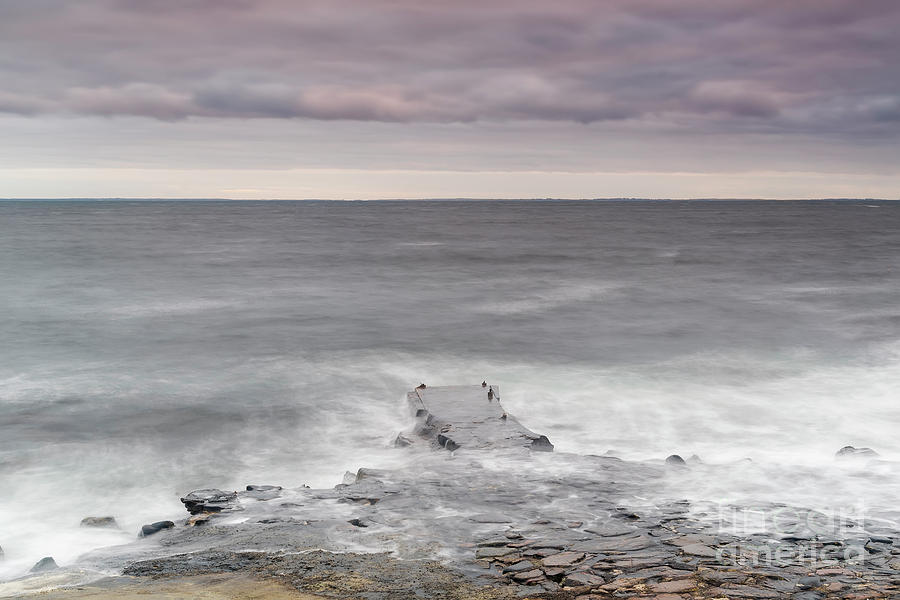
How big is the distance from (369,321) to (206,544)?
68.3 ft

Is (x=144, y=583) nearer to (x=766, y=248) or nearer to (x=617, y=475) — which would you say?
(x=617, y=475)

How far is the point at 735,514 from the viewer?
367 inches

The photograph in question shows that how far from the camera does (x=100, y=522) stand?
10523 millimetres

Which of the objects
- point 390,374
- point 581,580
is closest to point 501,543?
point 581,580

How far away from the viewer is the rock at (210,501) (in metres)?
10.2

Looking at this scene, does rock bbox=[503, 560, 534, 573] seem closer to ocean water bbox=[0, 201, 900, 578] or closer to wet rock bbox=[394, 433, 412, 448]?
ocean water bbox=[0, 201, 900, 578]

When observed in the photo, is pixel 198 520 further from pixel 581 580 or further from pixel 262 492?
pixel 581 580

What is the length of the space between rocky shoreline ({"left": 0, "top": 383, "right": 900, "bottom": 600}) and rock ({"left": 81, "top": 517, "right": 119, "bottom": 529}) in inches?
42.6

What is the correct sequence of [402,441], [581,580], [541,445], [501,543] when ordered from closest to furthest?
[581,580], [501,543], [541,445], [402,441]

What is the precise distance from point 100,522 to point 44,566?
2.05m

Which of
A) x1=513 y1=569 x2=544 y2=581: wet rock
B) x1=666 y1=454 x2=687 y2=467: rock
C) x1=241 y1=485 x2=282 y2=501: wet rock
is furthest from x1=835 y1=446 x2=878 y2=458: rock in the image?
x1=241 y1=485 x2=282 y2=501: wet rock

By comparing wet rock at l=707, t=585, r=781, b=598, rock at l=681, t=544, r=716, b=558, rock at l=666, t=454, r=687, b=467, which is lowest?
rock at l=666, t=454, r=687, b=467

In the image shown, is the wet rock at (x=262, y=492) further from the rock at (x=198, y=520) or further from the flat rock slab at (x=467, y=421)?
the flat rock slab at (x=467, y=421)

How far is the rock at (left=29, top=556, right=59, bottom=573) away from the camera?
843 cm
